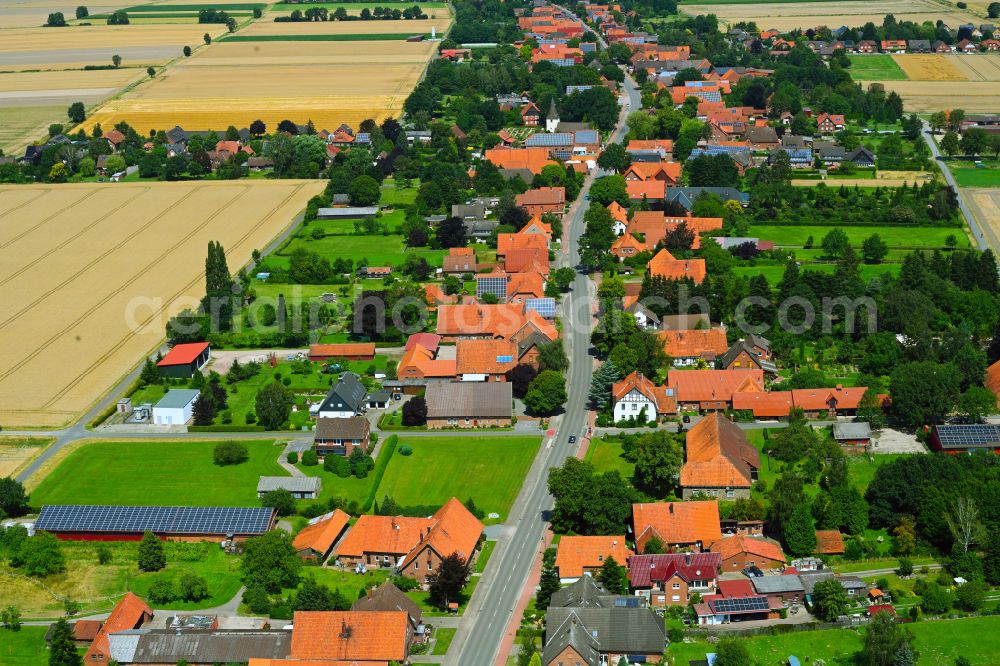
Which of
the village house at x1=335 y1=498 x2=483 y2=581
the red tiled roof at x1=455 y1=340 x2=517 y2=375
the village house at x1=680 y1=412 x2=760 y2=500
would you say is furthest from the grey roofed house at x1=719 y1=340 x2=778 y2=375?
the village house at x1=335 y1=498 x2=483 y2=581

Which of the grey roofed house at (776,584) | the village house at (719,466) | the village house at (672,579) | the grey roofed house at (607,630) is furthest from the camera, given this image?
the village house at (719,466)

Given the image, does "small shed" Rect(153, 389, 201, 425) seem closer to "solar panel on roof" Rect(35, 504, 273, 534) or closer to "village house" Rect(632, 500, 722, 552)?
"solar panel on roof" Rect(35, 504, 273, 534)

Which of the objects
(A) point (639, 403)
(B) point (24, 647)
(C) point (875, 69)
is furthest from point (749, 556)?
(C) point (875, 69)

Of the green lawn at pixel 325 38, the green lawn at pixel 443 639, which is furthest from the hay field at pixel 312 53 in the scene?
the green lawn at pixel 443 639

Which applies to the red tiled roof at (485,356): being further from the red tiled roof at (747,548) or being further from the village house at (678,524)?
the red tiled roof at (747,548)

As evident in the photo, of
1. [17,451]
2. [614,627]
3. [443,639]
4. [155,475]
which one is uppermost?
[614,627]

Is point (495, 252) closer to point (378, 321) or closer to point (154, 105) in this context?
point (378, 321)

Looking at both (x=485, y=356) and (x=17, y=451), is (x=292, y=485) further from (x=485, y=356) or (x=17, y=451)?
(x=485, y=356)
